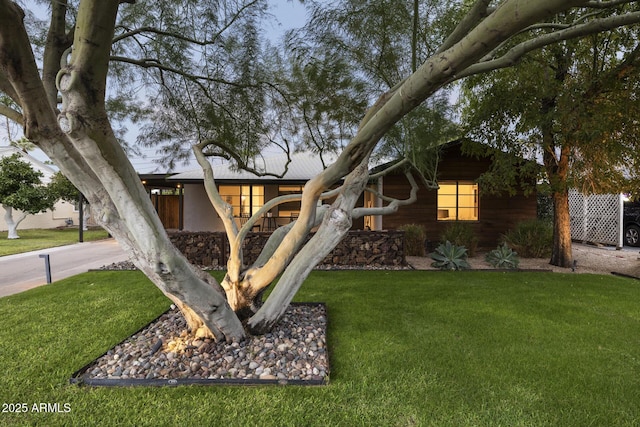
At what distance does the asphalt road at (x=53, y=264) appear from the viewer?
6434 millimetres

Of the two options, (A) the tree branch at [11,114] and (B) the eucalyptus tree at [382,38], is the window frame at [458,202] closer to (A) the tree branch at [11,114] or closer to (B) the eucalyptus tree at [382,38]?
(B) the eucalyptus tree at [382,38]

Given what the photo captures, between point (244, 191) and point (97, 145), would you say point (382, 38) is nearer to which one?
point (97, 145)

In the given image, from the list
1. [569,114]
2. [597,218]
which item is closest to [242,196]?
[569,114]

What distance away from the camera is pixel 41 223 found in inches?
824

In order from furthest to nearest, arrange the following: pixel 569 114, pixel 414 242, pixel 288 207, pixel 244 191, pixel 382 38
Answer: pixel 244 191 → pixel 288 207 → pixel 414 242 → pixel 569 114 → pixel 382 38

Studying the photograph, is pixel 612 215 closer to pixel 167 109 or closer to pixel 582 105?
pixel 582 105

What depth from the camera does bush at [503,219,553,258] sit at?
900cm

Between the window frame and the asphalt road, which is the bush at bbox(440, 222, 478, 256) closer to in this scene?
the window frame

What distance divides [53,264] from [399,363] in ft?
30.7

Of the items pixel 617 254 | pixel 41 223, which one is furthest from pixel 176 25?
pixel 41 223

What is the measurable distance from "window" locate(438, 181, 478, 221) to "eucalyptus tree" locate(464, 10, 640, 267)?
2.39m

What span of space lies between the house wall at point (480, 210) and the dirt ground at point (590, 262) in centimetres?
132

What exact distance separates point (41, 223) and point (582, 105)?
27.4 metres

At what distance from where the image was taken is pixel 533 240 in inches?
356
